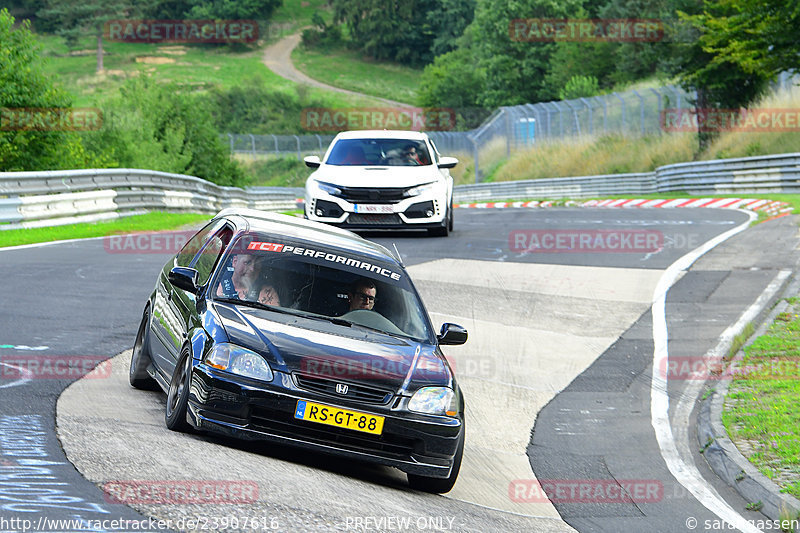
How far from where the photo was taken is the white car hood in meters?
18.8

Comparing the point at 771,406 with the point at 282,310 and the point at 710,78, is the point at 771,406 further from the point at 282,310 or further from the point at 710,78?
the point at 710,78

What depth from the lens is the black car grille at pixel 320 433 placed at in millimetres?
6789

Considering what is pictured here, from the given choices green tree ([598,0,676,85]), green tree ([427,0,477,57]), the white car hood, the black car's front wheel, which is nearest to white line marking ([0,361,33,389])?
the black car's front wheel

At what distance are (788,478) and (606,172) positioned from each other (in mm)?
41956

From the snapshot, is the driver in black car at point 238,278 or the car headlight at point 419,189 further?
the car headlight at point 419,189

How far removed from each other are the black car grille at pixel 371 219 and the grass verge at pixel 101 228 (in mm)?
5067

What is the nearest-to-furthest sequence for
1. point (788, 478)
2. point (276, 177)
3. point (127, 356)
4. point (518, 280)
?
point (788, 478) < point (127, 356) < point (518, 280) < point (276, 177)

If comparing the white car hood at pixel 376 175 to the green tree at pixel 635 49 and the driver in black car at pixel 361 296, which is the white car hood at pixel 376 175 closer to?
the driver in black car at pixel 361 296

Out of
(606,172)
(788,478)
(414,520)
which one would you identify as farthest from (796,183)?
(414,520)

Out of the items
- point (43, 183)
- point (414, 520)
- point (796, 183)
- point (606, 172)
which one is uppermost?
point (414, 520)

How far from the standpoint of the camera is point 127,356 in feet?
32.2

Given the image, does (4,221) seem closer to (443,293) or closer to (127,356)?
(443,293)

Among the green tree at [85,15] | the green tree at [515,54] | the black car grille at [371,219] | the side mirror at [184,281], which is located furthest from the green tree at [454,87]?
the side mirror at [184,281]

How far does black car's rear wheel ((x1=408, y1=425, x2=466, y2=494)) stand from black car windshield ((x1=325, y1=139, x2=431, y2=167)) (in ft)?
41.6
